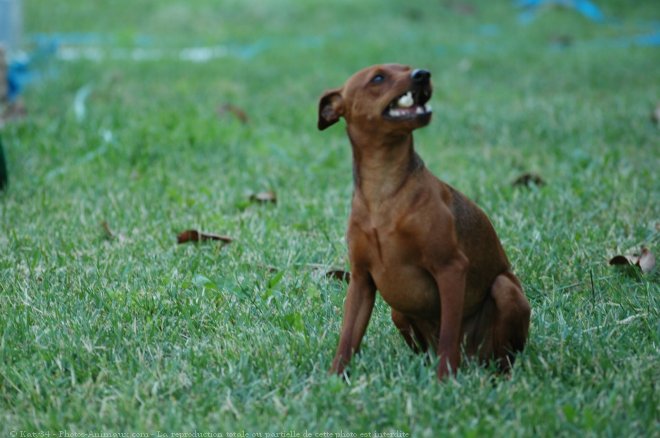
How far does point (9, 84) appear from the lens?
29.1 ft

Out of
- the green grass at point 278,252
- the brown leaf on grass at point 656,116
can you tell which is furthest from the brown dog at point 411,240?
the brown leaf on grass at point 656,116

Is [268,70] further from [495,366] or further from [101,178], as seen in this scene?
[495,366]

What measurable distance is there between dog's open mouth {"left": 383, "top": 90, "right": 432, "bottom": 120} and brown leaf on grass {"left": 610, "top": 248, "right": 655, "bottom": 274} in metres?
1.56

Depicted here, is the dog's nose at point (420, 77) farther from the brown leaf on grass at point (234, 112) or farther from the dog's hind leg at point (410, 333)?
the brown leaf on grass at point (234, 112)

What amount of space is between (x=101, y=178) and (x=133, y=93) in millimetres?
3003

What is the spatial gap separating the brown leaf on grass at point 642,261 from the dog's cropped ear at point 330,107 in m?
1.57

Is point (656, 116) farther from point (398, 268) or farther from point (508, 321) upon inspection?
point (398, 268)

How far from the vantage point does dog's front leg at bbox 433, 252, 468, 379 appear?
117 inches

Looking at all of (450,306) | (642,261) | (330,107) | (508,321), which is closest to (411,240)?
(450,306)

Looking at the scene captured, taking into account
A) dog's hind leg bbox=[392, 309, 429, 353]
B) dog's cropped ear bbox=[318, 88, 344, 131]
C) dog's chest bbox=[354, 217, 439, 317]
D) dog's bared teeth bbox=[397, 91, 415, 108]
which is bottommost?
dog's hind leg bbox=[392, 309, 429, 353]

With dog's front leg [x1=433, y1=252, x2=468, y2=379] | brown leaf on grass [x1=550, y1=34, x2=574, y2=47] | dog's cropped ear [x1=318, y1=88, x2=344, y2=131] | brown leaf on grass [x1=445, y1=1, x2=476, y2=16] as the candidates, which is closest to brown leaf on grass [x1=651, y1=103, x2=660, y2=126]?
dog's cropped ear [x1=318, y1=88, x2=344, y2=131]

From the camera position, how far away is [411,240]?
9.82 ft

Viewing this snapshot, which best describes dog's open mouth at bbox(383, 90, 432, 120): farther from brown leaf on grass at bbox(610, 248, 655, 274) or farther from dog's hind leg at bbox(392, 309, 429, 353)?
brown leaf on grass at bbox(610, 248, 655, 274)

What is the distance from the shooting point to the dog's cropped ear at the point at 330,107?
3197 millimetres
